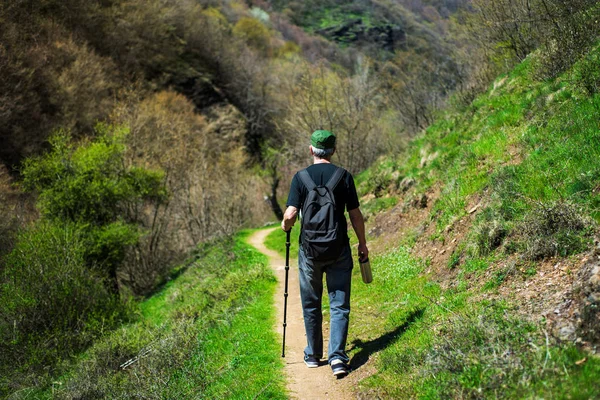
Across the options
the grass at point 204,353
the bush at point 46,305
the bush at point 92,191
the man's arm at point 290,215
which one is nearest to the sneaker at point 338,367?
the grass at point 204,353

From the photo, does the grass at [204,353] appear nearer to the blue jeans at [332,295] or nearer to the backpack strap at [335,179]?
the blue jeans at [332,295]

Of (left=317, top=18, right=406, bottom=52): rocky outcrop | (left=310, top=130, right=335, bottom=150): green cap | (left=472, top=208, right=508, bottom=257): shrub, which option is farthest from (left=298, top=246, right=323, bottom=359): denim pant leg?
(left=317, top=18, right=406, bottom=52): rocky outcrop

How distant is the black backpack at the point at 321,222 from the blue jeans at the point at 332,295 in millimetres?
214

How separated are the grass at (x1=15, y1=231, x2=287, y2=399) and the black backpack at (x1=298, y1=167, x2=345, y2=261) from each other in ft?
5.66

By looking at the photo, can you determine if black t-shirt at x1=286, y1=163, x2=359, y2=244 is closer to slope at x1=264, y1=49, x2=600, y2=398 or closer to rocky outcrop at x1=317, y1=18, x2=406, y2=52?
slope at x1=264, y1=49, x2=600, y2=398

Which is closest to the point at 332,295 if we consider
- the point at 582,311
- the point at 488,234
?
the point at 488,234

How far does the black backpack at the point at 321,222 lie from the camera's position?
206 inches

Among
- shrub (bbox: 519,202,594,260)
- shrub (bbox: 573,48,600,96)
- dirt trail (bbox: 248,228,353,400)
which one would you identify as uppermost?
shrub (bbox: 573,48,600,96)

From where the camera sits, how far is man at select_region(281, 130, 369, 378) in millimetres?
5359

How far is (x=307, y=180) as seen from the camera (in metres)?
5.38

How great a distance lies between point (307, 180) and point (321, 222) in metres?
0.51

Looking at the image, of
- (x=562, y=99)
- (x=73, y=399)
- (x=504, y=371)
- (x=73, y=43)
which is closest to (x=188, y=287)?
(x=73, y=399)

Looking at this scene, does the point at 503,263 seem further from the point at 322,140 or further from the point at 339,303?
the point at 322,140

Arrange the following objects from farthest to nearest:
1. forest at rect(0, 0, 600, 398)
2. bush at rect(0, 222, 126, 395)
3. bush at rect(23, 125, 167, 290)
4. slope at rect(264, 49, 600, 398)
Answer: bush at rect(23, 125, 167, 290), bush at rect(0, 222, 126, 395), forest at rect(0, 0, 600, 398), slope at rect(264, 49, 600, 398)
